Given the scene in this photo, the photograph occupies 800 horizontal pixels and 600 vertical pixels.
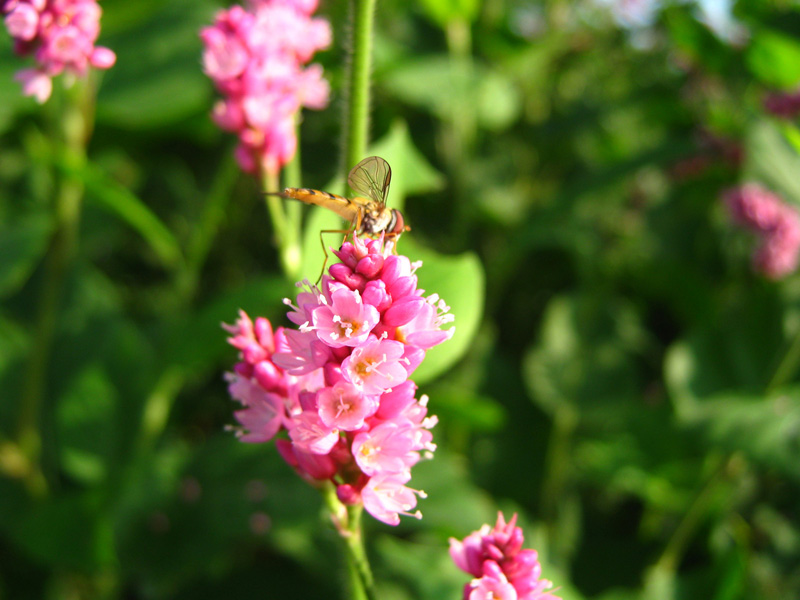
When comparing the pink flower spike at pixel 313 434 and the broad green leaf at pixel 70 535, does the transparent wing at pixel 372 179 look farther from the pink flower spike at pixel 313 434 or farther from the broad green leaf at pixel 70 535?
the broad green leaf at pixel 70 535

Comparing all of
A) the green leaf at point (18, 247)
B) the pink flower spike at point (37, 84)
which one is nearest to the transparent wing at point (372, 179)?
the pink flower spike at point (37, 84)

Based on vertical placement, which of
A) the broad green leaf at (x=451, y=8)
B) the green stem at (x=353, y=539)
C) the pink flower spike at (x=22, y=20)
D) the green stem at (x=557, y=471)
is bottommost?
the green stem at (x=557, y=471)

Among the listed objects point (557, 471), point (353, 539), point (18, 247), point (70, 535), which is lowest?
point (557, 471)

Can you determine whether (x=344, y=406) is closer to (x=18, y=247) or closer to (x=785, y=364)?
(x=18, y=247)

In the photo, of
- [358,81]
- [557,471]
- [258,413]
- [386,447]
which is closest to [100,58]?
[358,81]

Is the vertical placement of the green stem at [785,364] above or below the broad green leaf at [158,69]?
below

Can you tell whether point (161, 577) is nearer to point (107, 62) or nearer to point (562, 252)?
point (107, 62)

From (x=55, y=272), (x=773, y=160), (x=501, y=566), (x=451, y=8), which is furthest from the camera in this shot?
(x=451, y=8)
